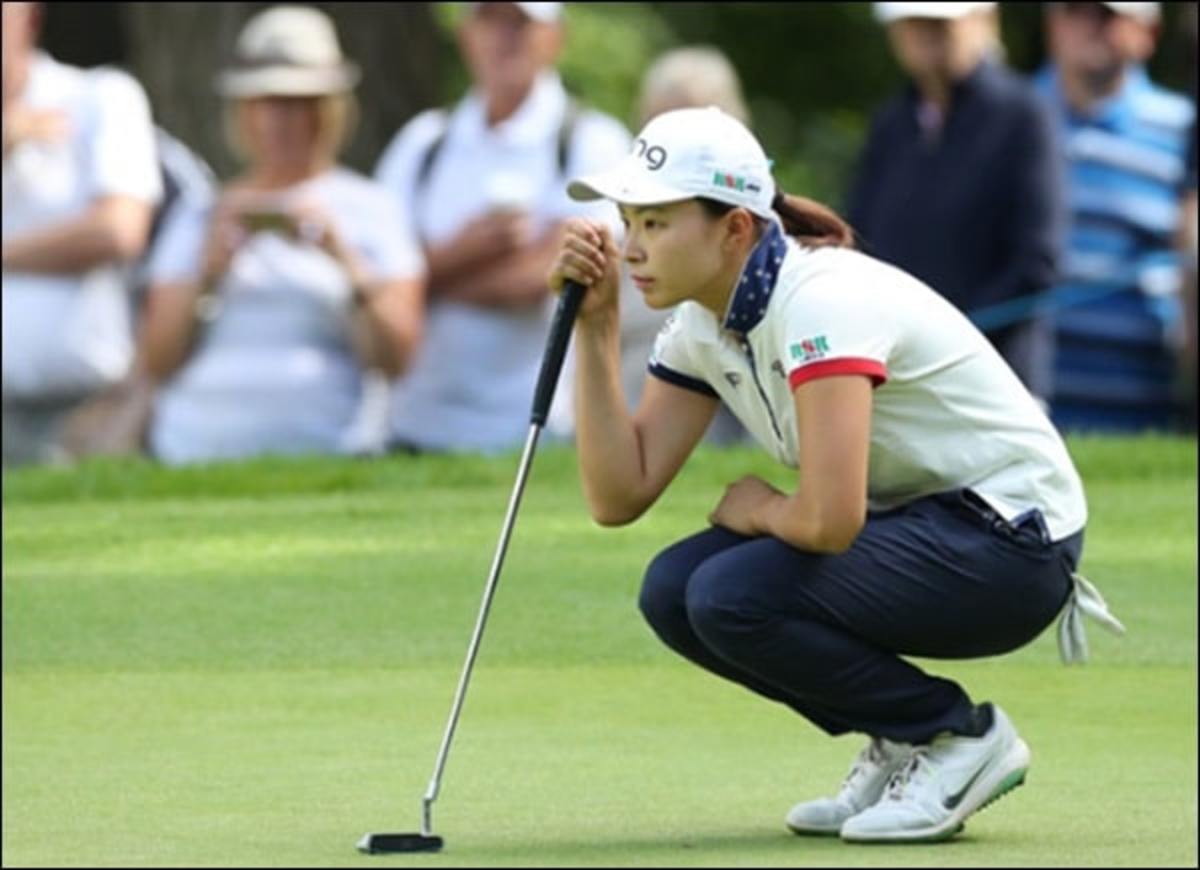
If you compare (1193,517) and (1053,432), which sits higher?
(1053,432)

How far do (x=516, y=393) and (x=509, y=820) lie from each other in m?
7.11

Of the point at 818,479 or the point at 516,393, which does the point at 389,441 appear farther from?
the point at 818,479

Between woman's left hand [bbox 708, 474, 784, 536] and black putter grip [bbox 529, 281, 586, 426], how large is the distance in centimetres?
35

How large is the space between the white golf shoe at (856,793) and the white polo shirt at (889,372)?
1.35 ft

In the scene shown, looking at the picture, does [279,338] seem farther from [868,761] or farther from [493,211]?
[868,761]

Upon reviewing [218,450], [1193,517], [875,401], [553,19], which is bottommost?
[218,450]

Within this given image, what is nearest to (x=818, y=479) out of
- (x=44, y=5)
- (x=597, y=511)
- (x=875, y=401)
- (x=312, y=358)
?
(x=875, y=401)

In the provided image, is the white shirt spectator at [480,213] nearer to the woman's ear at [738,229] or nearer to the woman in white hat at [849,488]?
the woman in white hat at [849,488]

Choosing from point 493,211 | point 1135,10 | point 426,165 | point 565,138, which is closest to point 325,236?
point 426,165

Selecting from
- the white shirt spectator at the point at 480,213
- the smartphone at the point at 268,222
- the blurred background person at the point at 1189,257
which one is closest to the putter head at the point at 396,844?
the white shirt spectator at the point at 480,213

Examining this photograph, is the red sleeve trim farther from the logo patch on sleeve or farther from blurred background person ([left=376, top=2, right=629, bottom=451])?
blurred background person ([left=376, top=2, right=629, bottom=451])

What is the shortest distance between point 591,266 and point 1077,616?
99 centimetres

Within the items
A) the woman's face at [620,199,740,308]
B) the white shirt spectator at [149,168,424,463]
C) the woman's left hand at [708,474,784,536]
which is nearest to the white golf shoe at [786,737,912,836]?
the woman's left hand at [708,474,784,536]

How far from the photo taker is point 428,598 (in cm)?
897
